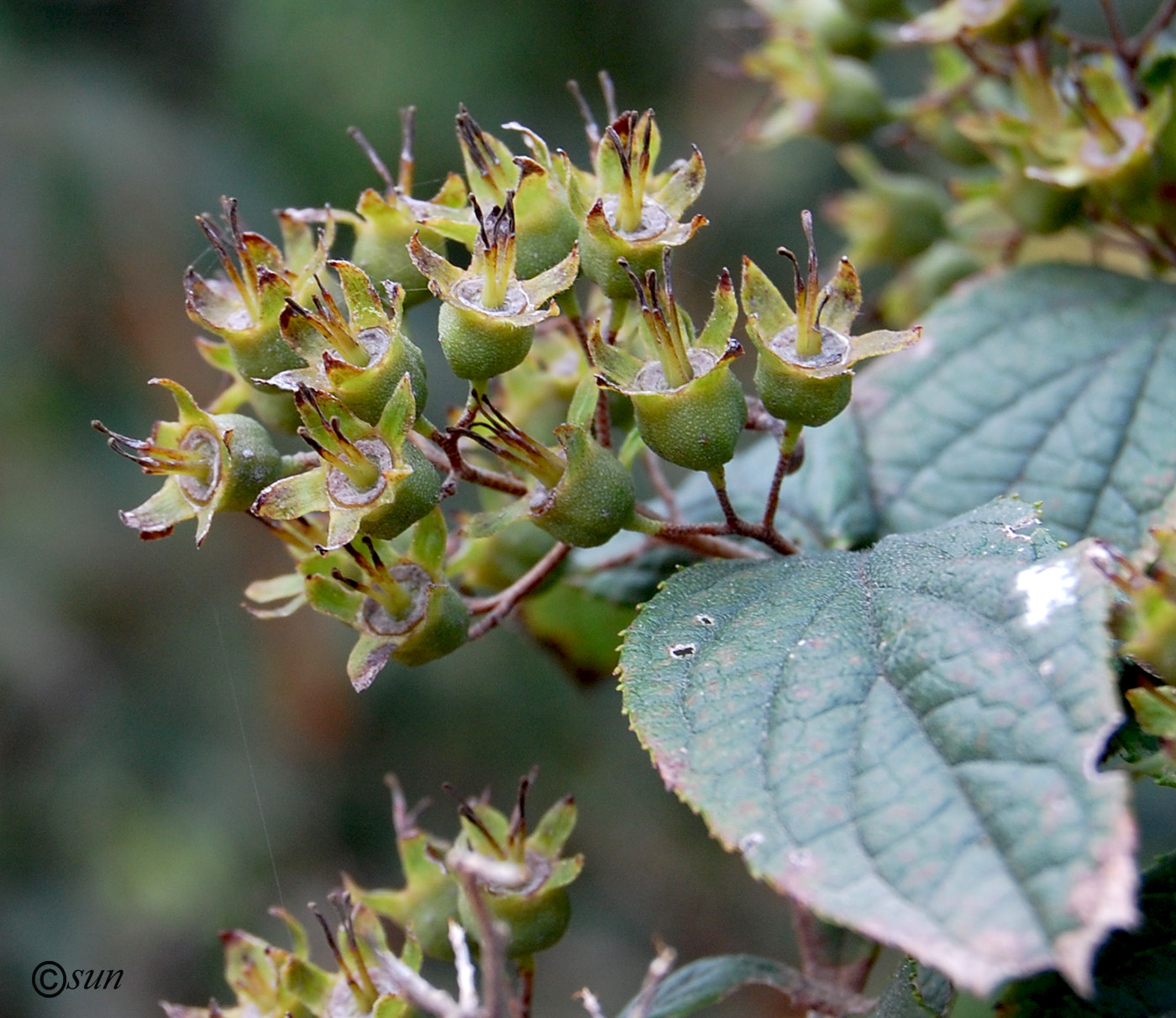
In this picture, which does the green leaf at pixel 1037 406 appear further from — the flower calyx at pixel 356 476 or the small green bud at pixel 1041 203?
the flower calyx at pixel 356 476

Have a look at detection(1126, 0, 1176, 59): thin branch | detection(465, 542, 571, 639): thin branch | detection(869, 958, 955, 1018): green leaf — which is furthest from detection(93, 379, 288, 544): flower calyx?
detection(1126, 0, 1176, 59): thin branch

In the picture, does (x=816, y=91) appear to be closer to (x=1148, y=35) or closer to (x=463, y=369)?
(x=1148, y=35)

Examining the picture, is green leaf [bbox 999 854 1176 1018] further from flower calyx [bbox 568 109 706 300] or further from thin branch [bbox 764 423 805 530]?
flower calyx [bbox 568 109 706 300]

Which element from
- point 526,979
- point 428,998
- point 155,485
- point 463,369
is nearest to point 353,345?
point 463,369

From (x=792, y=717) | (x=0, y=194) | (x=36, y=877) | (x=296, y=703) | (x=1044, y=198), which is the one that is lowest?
(x=36, y=877)

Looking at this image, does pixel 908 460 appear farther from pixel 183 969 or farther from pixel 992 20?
pixel 183 969

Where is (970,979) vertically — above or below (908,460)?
above

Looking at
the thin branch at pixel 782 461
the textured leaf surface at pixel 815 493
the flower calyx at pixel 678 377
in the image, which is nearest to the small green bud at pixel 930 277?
the textured leaf surface at pixel 815 493

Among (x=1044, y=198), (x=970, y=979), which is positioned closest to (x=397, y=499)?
(x=970, y=979)
